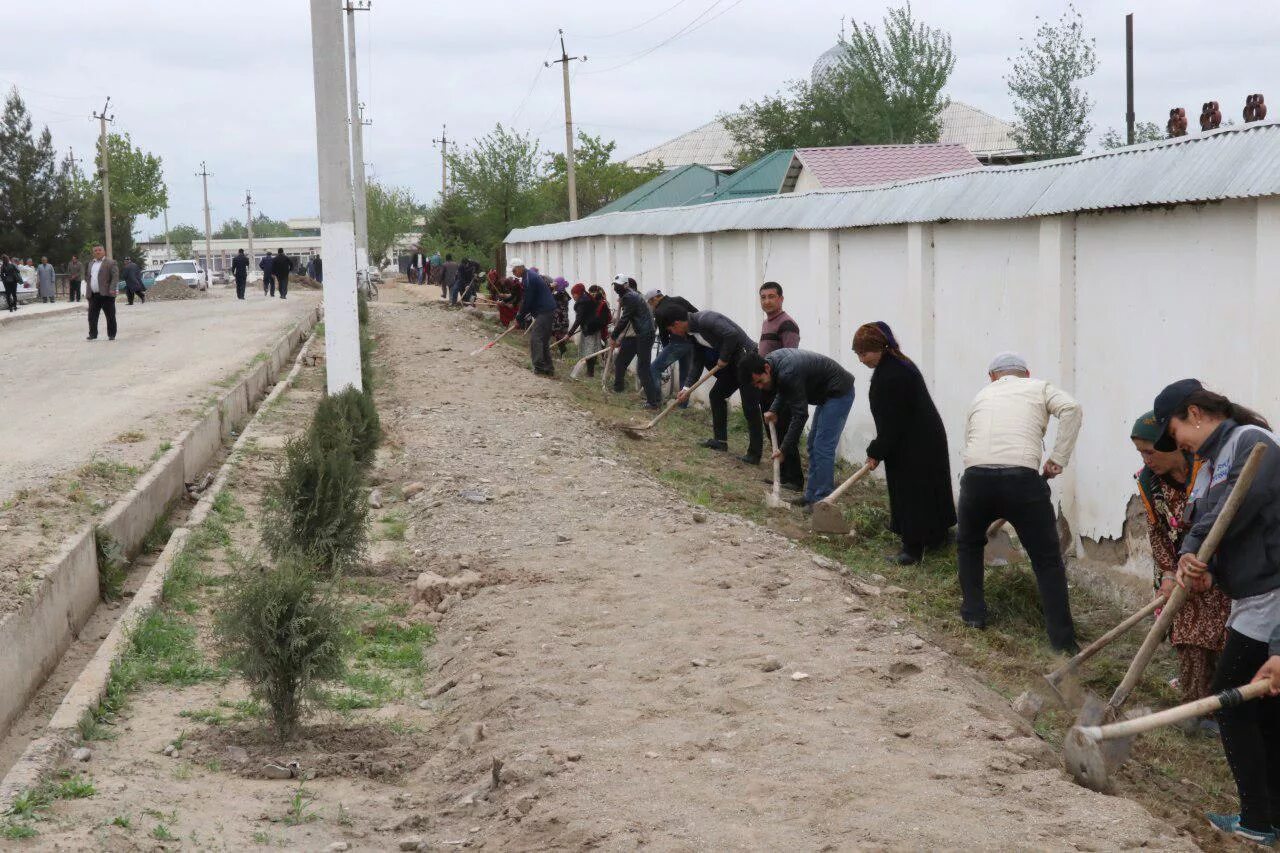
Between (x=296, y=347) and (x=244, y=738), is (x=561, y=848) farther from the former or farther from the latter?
(x=296, y=347)

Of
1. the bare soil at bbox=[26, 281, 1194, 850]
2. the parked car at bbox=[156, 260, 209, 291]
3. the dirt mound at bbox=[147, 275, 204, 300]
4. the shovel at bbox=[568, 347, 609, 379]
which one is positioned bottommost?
the bare soil at bbox=[26, 281, 1194, 850]

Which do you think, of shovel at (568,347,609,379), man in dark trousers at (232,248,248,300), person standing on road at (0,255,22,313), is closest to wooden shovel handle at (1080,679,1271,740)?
shovel at (568,347,609,379)

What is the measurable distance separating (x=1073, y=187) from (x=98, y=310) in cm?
1751

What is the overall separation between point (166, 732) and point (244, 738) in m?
0.30

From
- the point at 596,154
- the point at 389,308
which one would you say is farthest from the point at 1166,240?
the point at 596,154

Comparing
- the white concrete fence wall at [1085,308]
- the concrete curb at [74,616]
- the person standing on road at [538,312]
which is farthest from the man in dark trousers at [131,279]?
the white concrete fence wall at [1085,308]

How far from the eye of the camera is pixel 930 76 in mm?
45812

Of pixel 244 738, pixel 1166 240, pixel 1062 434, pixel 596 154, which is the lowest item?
pixel 244 738

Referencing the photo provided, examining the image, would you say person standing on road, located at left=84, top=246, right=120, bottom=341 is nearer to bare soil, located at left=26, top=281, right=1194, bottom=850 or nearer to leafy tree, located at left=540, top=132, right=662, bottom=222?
bare soil, located at left=26, top=281, right=1194, bottom=850

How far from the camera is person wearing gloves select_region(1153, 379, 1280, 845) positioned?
166 inches

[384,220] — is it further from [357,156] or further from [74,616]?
[74,616]

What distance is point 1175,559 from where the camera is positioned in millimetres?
5387

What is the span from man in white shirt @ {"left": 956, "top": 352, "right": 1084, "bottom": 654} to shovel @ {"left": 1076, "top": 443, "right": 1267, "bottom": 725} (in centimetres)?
154

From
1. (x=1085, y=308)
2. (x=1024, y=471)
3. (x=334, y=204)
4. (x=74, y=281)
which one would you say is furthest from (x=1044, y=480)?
(x=74, y=281)
